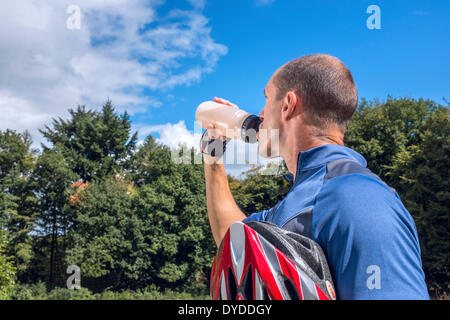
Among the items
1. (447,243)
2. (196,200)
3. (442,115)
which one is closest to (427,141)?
(442,115)

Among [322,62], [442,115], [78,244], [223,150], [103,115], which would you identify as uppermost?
[103,115]

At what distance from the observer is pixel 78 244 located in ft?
102

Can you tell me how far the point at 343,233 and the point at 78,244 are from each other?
33090mm

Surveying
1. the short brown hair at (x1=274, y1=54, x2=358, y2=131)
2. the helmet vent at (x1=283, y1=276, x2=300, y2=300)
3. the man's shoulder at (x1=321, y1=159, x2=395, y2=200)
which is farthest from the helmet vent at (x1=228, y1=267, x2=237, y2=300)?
the short brown hair at (x1=274, y1=54, x2=358, y2=131)

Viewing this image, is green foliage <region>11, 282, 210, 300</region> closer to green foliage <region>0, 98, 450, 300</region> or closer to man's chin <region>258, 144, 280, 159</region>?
green foliage <region>0, 98, 450, 300</region>

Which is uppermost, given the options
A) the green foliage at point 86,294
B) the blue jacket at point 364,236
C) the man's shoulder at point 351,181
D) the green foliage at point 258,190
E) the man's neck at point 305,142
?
the green foliage at point 258,190

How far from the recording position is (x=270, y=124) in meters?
1.67

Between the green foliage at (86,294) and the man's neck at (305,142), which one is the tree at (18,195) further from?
the man's neck at (305,142)

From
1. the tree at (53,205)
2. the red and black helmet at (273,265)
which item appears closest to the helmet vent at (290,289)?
the red and black helmet at (273,265)

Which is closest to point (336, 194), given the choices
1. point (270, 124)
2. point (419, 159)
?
point (270, 124)

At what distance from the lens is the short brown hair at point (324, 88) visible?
1438mm
